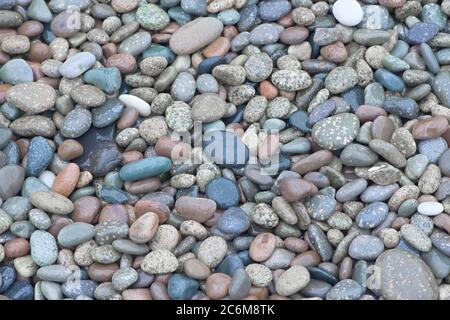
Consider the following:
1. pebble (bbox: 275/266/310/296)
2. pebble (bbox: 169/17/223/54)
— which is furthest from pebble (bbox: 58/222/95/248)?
pebble (bbox: 169/17/223/54)

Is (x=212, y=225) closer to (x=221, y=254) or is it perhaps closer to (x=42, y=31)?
(x=221, y=254)

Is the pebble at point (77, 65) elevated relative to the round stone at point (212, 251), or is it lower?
elevated

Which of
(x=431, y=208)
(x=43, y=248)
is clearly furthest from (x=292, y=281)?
(x=43, y=248)

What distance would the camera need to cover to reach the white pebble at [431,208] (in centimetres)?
125

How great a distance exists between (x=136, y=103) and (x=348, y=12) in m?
0.51

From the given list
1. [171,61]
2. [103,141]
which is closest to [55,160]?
[103,141]

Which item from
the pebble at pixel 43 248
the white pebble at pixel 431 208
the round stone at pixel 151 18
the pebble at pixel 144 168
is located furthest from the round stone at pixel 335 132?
the pebble at pixel 43 248

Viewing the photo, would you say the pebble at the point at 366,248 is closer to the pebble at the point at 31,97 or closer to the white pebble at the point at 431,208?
the white pebble at the point at 431,208

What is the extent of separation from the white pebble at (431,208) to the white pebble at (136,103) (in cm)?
58

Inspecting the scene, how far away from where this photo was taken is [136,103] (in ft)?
4.62

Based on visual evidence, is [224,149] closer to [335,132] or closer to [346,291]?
[335,132]

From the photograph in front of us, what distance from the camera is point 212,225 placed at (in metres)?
1.28

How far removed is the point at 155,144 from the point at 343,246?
1.42ft
